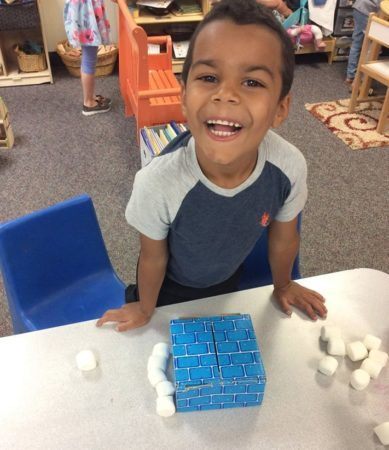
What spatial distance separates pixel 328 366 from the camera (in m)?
0.68

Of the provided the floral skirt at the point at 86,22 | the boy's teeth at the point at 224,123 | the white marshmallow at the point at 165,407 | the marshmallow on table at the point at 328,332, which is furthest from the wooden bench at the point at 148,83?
the white marshmallow at the point at 165,407

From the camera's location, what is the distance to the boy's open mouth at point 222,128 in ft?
2.17

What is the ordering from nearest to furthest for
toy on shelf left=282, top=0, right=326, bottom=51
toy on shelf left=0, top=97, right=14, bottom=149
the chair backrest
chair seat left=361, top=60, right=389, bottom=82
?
the chair backrest < toy on shelf left=0, top=97, right=14, bottom=149 < chair seat left=361, top=60, right=389, bottom=82 < toy on shelf left=282, top=0, right=326, bottom=51

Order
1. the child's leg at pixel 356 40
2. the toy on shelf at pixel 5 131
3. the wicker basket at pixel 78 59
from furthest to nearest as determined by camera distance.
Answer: the wicker basket at pixel 78 59 → the child's leg at pixel 356 40 → the toy on shelf at pixel 5 131

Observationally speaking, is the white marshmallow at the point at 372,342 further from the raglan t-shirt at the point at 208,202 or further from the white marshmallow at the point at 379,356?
the raglan t-shirt at the point at 208,202

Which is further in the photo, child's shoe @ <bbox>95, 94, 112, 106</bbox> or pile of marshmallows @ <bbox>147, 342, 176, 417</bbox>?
child's shoe @ <bbox>95, 94, 112, 106</bbox>

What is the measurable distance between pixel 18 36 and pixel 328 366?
312 centimetres

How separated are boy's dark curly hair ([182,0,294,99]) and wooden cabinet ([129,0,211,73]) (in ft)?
7.84

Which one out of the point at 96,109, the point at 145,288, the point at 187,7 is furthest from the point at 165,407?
the point at 187,7

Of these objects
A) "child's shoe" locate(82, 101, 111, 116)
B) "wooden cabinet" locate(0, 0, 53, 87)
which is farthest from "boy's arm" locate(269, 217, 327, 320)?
"wooden cabinet" locate(0, 0, 53, 87)

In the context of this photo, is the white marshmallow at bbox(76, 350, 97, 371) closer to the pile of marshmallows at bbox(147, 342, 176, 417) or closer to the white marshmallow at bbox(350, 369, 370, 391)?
the pile of marshmallows at bbox(147, 342, 176, 417)

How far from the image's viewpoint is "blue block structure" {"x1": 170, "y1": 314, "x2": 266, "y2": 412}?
62 centimetres

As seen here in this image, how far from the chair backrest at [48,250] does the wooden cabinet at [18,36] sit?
2.16 meters

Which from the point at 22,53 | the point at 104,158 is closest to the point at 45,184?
the point at 104,158
